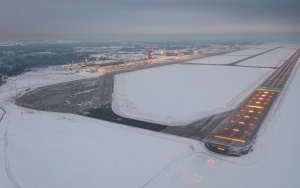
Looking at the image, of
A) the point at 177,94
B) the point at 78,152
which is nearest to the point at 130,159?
the point at 78,152

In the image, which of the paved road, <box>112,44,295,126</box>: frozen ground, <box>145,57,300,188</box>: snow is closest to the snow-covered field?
<box>145,57,300,188</box>: snow

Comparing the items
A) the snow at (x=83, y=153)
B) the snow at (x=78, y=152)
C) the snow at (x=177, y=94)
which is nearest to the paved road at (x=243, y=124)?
the snow at (x=177, y=94)

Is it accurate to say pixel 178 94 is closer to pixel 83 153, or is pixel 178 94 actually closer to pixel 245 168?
pixel 83 153

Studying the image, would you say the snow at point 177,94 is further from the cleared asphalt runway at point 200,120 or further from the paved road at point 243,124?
the paved road at point 243,124

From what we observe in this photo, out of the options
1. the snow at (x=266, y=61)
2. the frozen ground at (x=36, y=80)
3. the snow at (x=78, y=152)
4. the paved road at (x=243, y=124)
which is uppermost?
the snow at (x=266, y=61)

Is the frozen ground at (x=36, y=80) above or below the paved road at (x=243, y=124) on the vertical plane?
below

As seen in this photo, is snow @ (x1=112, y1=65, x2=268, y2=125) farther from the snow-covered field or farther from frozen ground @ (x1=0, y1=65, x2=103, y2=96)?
frozen ground @ (x1=0, y1=65, x2=103, y2=96)

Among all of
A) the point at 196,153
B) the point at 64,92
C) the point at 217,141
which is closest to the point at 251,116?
the point at 217,141

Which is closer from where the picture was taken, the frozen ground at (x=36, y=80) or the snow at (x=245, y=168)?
the snow at (x=245, y=168)
